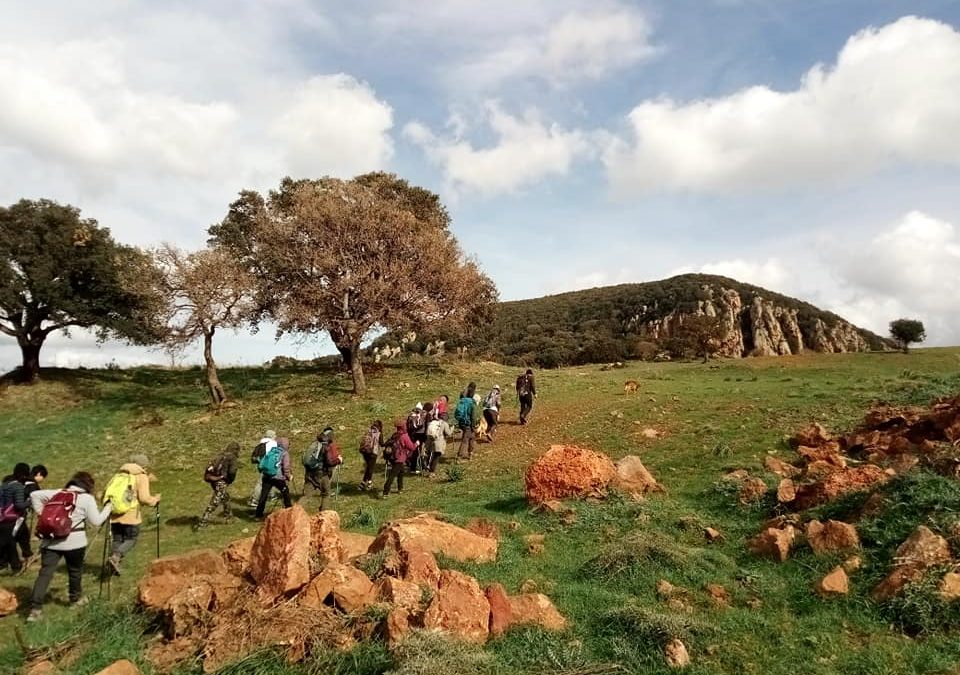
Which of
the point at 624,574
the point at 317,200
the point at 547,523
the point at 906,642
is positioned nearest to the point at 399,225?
the point at 317,200

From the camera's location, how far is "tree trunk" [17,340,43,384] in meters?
34.3

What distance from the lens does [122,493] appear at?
11.6 meters

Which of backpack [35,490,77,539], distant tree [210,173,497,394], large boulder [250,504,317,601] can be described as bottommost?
large boulder [250,504,317,601]

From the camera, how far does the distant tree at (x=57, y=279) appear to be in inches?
1302

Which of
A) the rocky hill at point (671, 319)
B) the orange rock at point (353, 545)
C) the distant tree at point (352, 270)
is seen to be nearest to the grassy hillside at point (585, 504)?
the orange rock at point (353, 545)

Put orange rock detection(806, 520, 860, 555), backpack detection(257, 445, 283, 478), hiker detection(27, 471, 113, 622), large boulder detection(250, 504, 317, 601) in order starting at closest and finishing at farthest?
large boulder detection(250, 504, 317, 601)
orange rock detection(806, 520, 860, 555)
hiker detection(27, 471, 113, 622)
backpack detection(257, 445, 283, 478)

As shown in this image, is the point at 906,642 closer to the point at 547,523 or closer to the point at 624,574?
the point at 624,574

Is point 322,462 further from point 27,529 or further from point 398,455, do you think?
point 27,529

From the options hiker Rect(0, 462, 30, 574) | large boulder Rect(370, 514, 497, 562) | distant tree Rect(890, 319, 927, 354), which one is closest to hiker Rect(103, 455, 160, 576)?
hiker Rect(0, 462, 30, 574)

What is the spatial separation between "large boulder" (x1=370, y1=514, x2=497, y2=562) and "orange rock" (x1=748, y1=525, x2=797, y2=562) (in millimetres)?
4329

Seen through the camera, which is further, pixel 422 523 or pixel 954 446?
pixel 954 446

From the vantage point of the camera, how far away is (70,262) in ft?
111

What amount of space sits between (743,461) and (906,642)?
9158mm

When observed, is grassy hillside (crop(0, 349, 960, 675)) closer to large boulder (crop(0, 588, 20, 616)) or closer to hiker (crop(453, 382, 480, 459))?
large boulder (crop(0, 588, 20, 616))
